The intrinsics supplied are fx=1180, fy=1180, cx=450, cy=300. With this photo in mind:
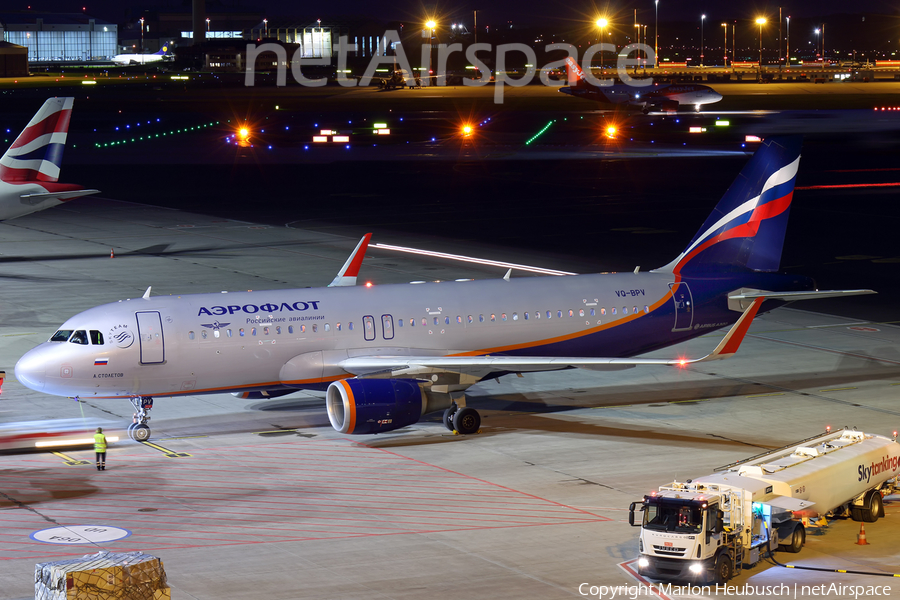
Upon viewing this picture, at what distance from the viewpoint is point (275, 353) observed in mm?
31828

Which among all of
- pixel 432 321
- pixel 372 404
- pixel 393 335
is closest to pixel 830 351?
pixel 432 321

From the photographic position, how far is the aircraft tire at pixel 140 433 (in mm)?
30953

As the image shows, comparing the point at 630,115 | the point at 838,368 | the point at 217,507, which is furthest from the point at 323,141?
the point at 217,507

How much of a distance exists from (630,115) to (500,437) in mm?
130748

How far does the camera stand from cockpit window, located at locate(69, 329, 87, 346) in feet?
99.8

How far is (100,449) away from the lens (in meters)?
28.4

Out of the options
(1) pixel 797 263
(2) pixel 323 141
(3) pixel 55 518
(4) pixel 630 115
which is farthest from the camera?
(4) pixel 630 115

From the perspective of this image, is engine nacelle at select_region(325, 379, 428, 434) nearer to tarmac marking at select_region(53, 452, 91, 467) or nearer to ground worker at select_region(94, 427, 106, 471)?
ground worker at select_region(94, 427, 106, 471)

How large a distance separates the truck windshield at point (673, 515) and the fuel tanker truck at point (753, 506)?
18mm

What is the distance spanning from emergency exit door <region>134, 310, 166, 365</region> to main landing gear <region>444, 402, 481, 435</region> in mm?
7760

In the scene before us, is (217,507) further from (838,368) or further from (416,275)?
(416,275)

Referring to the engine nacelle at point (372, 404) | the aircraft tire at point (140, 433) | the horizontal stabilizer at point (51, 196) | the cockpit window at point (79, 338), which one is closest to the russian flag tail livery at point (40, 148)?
the horizontal stabilizer at point (51, 196)

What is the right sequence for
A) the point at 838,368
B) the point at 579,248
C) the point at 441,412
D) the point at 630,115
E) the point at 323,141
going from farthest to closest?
the point at 630,115, the point at 323,141, the point at 579,248, the point at 838,368, the point at 441,412

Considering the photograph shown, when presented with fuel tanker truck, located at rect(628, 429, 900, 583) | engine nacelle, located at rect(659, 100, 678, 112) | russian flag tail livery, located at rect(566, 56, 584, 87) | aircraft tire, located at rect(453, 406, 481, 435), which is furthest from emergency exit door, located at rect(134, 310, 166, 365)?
russian flag tail livery, located at rect(566, 56, 584, 87)
